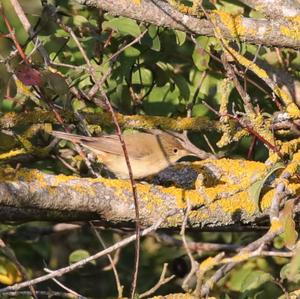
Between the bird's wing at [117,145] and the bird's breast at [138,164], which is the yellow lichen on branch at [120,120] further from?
the bird's breast at [138,164]

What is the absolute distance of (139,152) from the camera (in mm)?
5355

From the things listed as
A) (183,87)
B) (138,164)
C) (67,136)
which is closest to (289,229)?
(67,136)

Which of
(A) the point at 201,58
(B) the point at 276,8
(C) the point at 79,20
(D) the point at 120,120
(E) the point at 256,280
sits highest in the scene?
(B) the point at 276,8

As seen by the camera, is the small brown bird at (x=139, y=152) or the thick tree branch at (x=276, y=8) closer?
the thick tree branch at (x=276, y=8)

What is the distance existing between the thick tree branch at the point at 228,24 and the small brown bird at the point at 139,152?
3.48ft

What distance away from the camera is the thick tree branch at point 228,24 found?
369cm

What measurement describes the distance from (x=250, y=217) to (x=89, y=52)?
5.07ft

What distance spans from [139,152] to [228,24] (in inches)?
68.8

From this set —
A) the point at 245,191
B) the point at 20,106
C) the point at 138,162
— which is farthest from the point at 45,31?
the point at 245,191

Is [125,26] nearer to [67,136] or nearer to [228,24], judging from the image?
[228,24]

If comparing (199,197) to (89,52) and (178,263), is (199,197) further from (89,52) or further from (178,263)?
(178,263)

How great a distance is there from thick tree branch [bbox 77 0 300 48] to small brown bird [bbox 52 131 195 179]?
1.06 meters

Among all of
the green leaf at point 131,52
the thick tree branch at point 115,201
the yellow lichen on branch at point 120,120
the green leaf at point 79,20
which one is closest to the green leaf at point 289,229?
the thick tree branch at point 115,201

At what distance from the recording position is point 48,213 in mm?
3014
